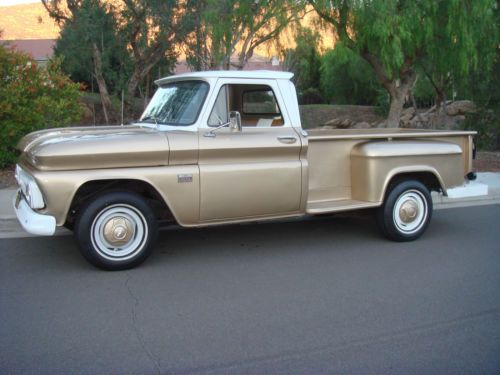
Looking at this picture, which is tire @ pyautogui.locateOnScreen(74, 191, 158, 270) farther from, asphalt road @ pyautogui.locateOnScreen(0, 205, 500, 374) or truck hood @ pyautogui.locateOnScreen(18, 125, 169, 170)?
truck hood @ pyautogui.locateOnScreen(18, 125, 169, 170)

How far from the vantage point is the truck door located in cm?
574

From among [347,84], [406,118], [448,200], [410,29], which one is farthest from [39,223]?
[347,84]

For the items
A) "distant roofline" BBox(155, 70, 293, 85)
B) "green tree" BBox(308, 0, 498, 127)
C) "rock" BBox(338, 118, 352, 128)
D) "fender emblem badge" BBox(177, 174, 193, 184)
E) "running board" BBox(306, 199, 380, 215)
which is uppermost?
"green tree" BBox(308, 0, 498, 127)

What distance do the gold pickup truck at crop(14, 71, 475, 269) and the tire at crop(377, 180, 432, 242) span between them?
0.01 m

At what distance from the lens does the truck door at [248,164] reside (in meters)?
5.74

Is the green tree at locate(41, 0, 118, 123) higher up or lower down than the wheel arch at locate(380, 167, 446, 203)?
higher up

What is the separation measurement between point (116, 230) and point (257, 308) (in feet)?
5.62

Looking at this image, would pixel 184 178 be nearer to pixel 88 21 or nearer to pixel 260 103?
pixel 260 103

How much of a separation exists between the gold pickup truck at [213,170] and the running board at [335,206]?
13mm

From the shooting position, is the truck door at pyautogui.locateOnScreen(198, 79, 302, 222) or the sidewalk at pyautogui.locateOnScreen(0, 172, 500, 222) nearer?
the truck door at pyautogui.locateOnScreen(198, 79, 302, 222)

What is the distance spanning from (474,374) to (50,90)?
34.6 ft

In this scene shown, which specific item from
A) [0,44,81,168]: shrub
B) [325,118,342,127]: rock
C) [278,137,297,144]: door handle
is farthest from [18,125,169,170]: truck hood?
[325,118,342,127]: rock

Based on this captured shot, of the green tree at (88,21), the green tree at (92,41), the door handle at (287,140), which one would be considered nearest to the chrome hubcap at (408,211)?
the door handle at (287,140)

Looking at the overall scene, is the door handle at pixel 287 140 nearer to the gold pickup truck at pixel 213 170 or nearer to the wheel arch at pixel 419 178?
the gold pickup truck at pixel 213 170
